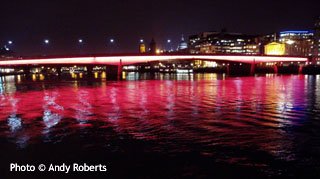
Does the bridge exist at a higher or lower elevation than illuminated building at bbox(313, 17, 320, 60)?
lower

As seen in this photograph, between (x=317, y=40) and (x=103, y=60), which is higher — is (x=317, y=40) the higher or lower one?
the higher one

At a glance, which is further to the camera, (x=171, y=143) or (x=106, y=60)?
(x=106, y=60)

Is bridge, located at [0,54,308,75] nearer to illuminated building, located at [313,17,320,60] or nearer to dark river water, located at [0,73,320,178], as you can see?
dark river water, located at [0,73,320,178]

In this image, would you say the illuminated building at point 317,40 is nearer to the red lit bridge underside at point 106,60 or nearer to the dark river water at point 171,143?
the red lit bridge underside at point 106,60

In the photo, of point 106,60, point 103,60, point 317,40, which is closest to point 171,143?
point 103,60

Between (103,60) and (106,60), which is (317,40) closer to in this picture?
(106,60)

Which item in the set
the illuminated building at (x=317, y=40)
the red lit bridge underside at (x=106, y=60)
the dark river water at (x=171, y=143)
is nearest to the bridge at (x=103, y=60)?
the red lit bridge underside at (x=106, y=60)

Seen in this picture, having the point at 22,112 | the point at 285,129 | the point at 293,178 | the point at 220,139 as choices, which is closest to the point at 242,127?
the point at 285,129

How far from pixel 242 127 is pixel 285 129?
2291 millimetres

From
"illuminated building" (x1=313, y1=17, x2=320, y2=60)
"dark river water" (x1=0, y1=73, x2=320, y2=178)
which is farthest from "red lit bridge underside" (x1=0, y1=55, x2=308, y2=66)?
"illuminated building" (x1=313, y1=17, x2=320, y2=60)

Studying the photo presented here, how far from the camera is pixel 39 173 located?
39.7 ft

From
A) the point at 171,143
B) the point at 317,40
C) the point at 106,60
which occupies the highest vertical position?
the point at 317,40

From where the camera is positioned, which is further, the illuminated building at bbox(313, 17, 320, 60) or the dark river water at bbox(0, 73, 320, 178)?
the illuminated building at bbox(313, 17, 320, 60)

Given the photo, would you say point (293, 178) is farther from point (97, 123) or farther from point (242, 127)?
point (97, 123)
